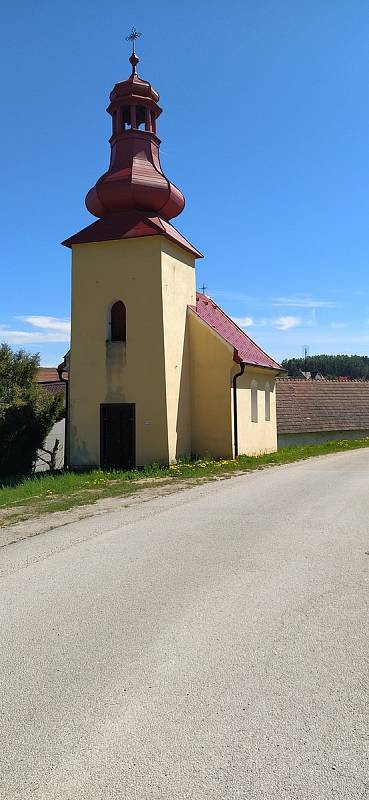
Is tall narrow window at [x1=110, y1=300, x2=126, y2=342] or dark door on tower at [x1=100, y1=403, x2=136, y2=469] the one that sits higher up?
tall narrow window at [x1=110, y1=300, x2=126, y2=342]

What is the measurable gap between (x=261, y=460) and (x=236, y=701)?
50.6 ft

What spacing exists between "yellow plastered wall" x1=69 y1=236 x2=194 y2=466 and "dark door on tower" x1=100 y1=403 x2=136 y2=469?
0.19m

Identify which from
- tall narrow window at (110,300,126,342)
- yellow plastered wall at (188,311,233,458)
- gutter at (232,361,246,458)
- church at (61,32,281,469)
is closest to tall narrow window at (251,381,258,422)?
church at (61,32,281,469)

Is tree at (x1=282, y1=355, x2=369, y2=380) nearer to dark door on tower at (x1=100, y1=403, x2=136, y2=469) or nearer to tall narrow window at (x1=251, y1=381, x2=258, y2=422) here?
tall narrow window at (x1=251, y1=381, x2=258, y2=422)

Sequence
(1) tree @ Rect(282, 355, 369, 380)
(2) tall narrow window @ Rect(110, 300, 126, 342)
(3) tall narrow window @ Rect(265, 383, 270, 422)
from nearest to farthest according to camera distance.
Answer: (2) tall narrow window @ Rect(110, 300, 126, 342) → (3) tall narrow window @ Rect(265, 383, 270, 422) → (1) tree @ Rect(282, 355, 369, 380)

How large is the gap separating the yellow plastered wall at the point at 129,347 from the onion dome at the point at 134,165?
5.04 feet

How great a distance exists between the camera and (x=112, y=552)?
24.1ft

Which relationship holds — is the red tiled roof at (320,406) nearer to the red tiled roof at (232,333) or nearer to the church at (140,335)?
the red tiled roof at (232,333)

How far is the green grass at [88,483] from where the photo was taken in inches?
449

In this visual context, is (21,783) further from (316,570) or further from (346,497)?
(346,497)

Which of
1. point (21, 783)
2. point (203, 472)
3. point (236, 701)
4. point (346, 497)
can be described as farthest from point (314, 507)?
point (21, 783)

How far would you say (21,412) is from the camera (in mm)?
18562

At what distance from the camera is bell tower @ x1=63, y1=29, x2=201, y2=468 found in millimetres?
17312

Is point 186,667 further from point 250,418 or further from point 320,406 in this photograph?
point 320,406
